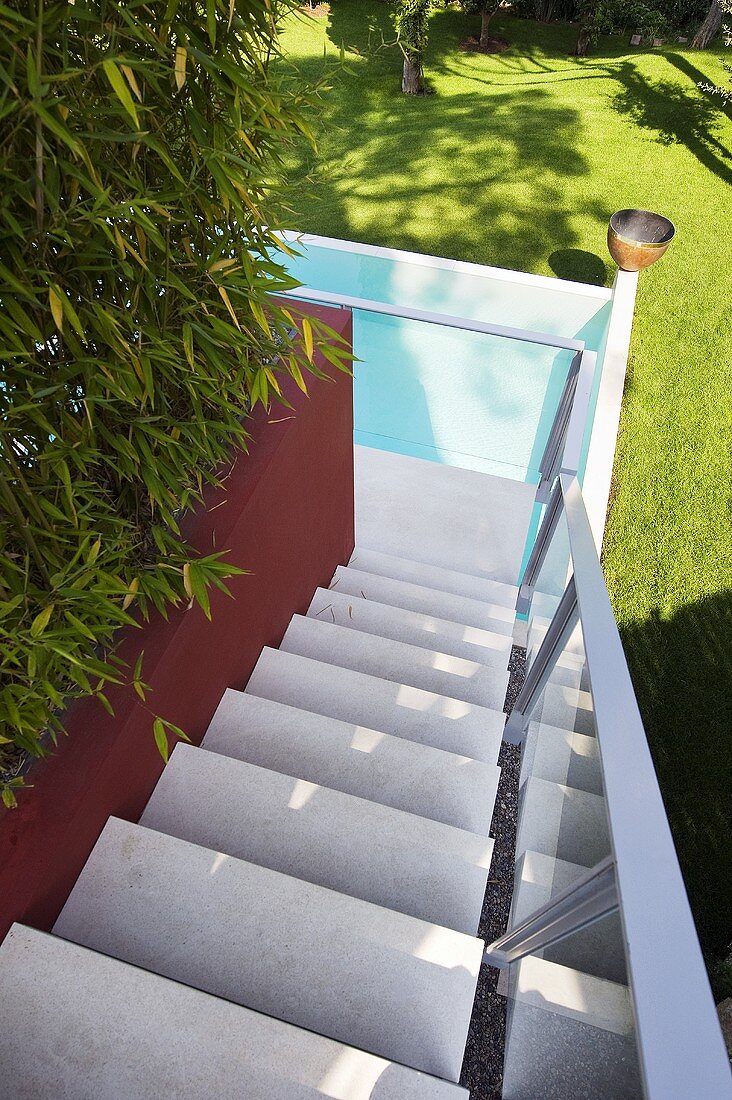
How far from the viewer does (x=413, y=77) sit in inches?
401

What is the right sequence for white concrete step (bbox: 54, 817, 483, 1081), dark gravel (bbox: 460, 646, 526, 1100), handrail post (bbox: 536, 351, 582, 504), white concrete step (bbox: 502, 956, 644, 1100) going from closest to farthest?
white concrete step (bbox: 502, 956, 644, 1100) → white concrete step (bbox: 54, 817, 483, 1081) → dark gravel (bbox: 460, 646, 526, 1100) → handrail post (bbox: 536, 351, 582, 504)

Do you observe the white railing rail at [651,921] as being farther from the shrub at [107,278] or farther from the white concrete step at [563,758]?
the shrub at [107,278]

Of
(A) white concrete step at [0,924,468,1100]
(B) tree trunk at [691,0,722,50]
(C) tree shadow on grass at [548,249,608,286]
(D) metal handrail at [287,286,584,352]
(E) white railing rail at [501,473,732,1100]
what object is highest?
(B) tree trunk at [691,0,722,50]

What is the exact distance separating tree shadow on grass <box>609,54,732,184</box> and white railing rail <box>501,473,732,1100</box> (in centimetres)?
933

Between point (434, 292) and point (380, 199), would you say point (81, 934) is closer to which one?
point (434, 292)

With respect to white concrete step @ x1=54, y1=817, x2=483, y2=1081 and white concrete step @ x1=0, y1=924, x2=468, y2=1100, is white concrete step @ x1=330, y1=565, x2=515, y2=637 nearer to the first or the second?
white concrete step @ x1=54, y1=817, x2=483, y2=1081

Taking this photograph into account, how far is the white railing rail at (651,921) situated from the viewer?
2.35 feet

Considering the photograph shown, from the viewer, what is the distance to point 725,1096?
27.1 inches

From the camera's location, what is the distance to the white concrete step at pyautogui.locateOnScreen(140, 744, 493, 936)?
166cm

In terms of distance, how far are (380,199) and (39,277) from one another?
846cm

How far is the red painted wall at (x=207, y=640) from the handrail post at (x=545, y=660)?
0.89 meters

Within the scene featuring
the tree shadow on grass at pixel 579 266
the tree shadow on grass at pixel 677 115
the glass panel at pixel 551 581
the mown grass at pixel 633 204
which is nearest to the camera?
the glass panel at pixel 551 581

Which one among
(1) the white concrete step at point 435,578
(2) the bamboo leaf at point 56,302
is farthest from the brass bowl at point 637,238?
(2) the bamboo leaf at point 56,302

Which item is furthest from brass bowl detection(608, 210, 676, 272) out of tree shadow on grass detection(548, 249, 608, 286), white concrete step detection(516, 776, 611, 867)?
white concrete step detection(516, 776, 611, 867)
